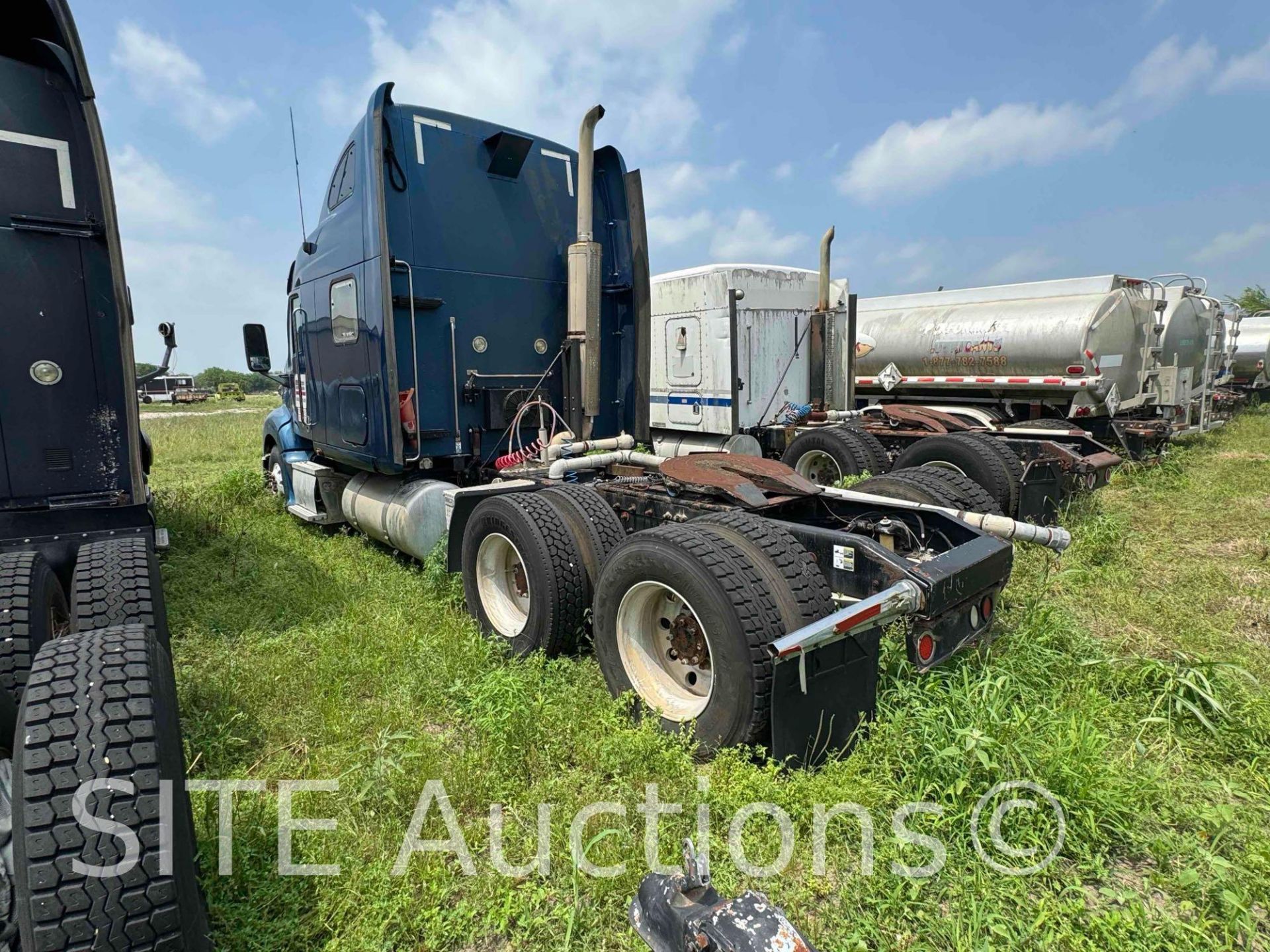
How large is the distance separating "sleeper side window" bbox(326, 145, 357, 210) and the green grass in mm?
3260

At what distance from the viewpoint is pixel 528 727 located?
3096mm

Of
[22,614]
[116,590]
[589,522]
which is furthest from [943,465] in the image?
[22,614]

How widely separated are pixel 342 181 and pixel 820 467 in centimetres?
597

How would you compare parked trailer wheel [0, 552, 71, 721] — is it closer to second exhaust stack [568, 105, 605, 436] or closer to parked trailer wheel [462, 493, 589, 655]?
parked trailer wheel [462, 493, 589, 655]

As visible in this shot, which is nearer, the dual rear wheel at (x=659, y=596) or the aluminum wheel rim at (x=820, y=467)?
the dual rear wheel at (x=659, y=596)

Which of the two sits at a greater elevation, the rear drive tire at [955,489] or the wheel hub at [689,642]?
the rear drive tire at [955,489]

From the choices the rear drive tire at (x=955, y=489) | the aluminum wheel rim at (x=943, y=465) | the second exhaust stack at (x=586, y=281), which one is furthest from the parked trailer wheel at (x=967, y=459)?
the second exhaust stack at (x=586, y=281)

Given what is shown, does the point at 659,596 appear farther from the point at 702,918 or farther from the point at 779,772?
the point at 702,918

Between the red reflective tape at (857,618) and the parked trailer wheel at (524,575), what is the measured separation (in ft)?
5.54

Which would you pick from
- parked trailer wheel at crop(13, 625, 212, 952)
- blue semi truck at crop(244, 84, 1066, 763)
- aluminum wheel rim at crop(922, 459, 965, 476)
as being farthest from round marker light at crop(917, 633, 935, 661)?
aluminum wheel rim at crop(922, 459, 965, 476)

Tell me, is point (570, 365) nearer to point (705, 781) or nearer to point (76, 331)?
point (76, 331)

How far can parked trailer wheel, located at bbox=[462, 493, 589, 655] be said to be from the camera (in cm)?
389

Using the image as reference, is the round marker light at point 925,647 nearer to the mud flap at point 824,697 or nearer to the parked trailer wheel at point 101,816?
the mud flap at point 824,697

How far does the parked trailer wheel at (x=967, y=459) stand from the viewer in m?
6.36
